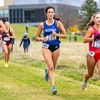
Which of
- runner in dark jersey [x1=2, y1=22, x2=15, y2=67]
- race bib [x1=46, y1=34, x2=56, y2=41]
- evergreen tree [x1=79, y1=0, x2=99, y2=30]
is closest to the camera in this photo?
race bib [x1=46, y1=34, x2=56, y2=41]

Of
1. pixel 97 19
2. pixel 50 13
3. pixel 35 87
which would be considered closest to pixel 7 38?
pixel 35 87

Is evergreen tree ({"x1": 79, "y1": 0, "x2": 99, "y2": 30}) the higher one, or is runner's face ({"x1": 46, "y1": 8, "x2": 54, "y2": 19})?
runner's face ({"x1": 46, "y1": 8, "x2": 54, "y2": 19})

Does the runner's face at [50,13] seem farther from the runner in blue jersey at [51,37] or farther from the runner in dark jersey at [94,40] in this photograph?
the runner in dark jersey at [94,40]

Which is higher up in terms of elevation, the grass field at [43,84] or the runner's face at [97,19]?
the runner's face at [97,19]

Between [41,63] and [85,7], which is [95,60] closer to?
[41,63]

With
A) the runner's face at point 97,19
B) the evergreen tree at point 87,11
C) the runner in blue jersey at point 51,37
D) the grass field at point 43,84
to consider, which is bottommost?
the evergreen tree at point 87,11

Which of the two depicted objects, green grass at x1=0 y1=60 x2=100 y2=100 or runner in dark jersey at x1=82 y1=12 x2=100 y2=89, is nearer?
runner in dark jersey at x1=82 y1=12 x2=100 y2=89

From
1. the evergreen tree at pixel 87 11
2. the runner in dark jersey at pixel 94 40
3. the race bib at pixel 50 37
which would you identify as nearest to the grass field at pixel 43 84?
the runner in dark jersey at pixel 94 40

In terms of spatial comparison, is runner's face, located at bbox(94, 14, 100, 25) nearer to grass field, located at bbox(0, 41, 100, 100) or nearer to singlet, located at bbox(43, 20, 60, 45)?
singlet, located at bbox(43, 20, 60, 45)

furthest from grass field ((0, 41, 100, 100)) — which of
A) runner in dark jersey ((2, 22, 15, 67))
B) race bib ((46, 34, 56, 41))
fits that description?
race bib ((46, 34, 56, 41))

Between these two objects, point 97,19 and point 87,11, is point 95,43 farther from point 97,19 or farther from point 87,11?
point 87,11

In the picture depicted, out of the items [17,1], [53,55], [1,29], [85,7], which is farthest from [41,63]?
[17,1]

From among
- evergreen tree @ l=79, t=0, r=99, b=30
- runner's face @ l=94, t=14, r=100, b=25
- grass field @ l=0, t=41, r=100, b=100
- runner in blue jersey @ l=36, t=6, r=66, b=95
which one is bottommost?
evergreen tree @ l=79, t=0, r=99, b=30

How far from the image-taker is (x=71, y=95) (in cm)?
912
